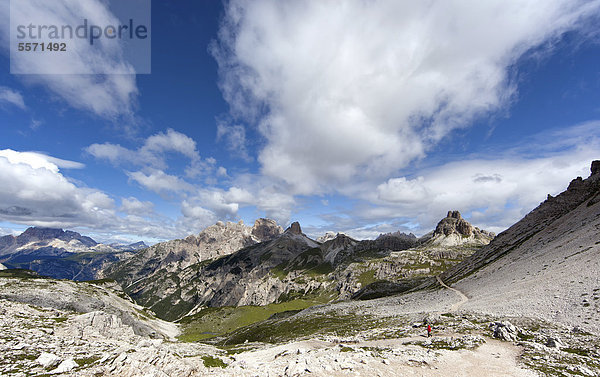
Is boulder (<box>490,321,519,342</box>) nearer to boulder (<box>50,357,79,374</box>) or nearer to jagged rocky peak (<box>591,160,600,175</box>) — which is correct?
boulder (<box>50,357,79,374</box>)

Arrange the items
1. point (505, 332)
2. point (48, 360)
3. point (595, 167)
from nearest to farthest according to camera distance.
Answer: point (48, 360), point (505, 332), point (595, 167)

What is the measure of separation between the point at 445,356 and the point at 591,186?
16454 cm

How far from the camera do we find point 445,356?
26.2 meters

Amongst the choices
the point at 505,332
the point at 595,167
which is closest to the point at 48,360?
the point at 505,332

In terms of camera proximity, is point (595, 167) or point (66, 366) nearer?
point (66, 366)

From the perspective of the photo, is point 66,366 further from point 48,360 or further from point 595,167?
point 595,167

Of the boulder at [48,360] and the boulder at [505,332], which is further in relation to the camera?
the boulder at [505,332]

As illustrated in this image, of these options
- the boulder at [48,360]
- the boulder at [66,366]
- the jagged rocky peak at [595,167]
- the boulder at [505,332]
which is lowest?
the boulder at [505,332]

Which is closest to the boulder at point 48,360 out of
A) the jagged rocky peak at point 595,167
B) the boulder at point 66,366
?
the boulder at point 66,366

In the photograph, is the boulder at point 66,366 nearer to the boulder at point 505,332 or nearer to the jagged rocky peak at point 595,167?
the boulder at point 505,332

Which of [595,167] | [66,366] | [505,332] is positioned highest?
[595,167]

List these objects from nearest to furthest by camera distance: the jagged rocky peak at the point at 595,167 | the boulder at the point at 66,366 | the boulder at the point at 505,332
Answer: the boulder at the point at 66,366
the boulder at the point at 505,332
the jagged rocky peak at the point at 595,167

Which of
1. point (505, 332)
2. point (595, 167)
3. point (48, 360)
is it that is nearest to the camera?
point (48, 360)

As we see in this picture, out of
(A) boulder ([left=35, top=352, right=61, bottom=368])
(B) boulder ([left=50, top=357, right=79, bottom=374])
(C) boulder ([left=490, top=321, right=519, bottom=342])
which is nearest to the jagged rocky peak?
(C) boulder ([left=490, top=321, right=519, bottom=342])
